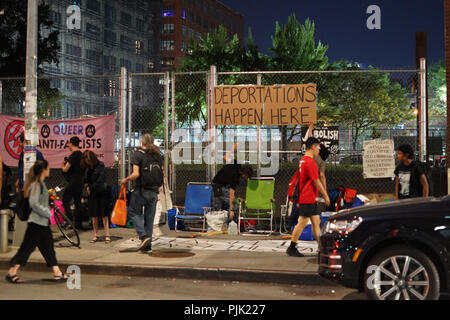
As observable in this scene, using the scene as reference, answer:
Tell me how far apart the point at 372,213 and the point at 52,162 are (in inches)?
367

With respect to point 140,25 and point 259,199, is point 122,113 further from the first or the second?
point 140,25

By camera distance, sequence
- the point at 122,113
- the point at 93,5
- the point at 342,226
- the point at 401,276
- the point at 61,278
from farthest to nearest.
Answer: the point at 93,5
the point at 122,113
the point at 61,278
the point at 342,226
the point at 401,276

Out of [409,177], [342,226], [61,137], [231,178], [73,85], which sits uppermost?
[73,85]

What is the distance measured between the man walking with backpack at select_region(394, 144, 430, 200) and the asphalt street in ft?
7.16

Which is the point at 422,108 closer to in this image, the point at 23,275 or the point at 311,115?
the point at 311,115

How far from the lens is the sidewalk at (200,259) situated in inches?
313

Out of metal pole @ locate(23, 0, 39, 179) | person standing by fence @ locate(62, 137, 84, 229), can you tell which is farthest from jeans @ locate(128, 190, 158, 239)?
person standing by fence @ locate(62, 137, 84, 229)

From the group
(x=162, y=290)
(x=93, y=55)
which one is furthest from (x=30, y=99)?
(x=93, y=55)

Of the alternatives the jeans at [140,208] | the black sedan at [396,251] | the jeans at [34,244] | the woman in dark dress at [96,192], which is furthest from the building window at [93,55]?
the black sedan at [396,251]

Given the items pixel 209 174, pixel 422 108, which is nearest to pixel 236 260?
pixel 209 174

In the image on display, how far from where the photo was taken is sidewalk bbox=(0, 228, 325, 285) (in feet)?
26.1

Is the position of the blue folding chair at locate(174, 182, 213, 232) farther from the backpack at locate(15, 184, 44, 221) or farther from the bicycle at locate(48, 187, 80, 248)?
the backpack at locate(15, 184, 44, 221)

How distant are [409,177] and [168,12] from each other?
349 feet

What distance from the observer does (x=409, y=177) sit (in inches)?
346
